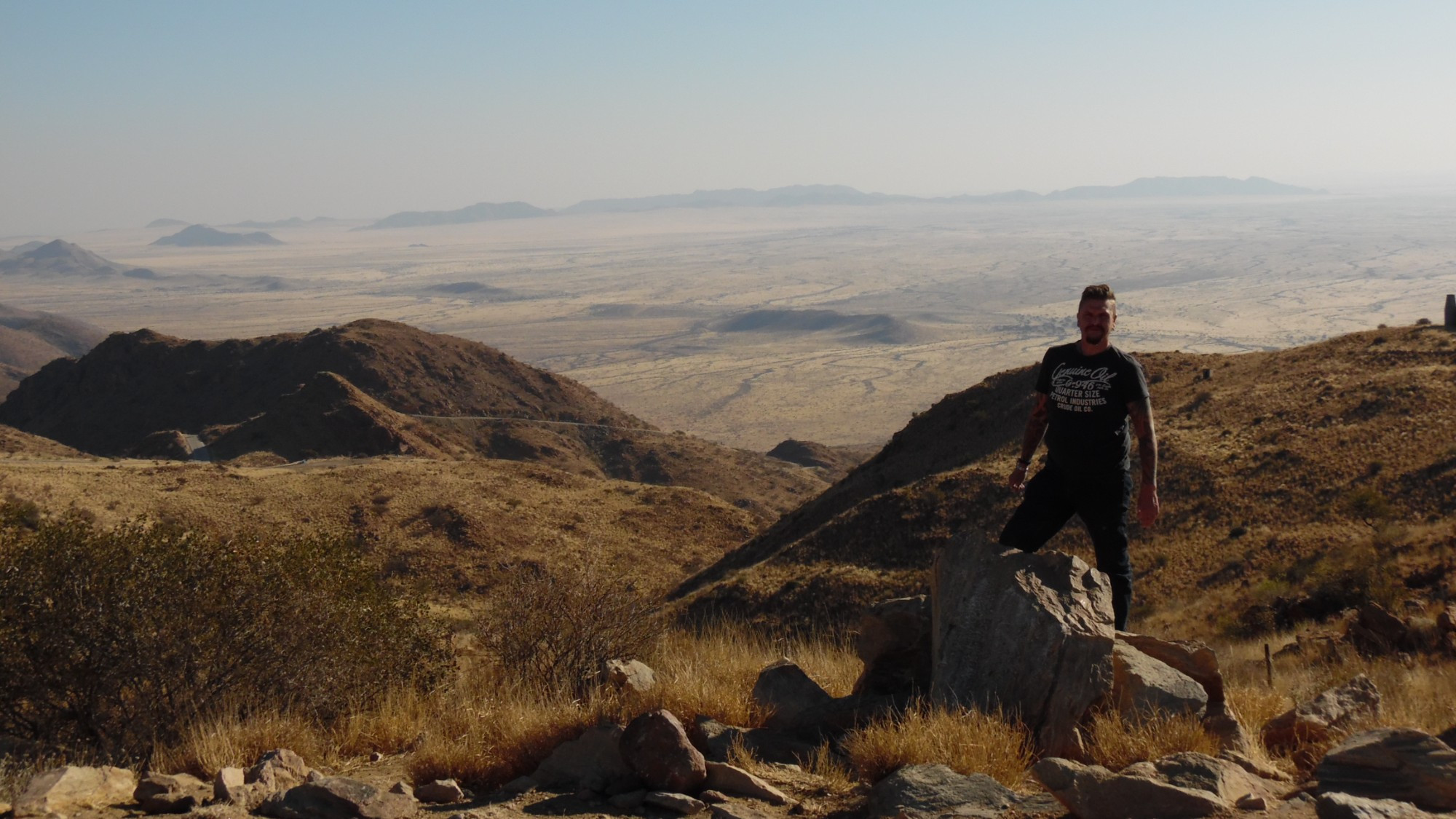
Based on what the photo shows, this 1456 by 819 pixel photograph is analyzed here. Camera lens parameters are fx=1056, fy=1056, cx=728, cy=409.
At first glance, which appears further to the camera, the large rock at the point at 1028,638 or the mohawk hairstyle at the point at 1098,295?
the mohawk hairstyle at the point at 1098,295

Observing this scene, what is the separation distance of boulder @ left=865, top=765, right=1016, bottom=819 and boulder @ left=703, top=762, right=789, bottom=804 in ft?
1.56

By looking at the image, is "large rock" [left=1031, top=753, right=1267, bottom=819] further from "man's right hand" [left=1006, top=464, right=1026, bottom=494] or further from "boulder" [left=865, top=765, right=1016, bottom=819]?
"man's right hand" [left=1006, top=464, right=1026, bottom=494]

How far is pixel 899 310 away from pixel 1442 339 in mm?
134334

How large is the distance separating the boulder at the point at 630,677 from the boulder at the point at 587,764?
0.79 metres

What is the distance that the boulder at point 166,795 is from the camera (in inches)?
193

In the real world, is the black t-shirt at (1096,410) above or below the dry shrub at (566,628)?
above

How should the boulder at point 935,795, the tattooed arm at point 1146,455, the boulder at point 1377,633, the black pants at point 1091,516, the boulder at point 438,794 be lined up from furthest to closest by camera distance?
the boulder at point 1377,633 < the black pants at point 1091,516 < the tattooed arm at point 1146,455 < the boulder at point 438,794 < the boulder at point 935,795

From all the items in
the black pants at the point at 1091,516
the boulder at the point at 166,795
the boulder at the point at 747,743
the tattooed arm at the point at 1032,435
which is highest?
the tattooed arm at the point at 1032,435

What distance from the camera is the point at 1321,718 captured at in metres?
5.18

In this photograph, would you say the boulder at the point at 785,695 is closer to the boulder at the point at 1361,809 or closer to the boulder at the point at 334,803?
the boulder at the point at 334,803

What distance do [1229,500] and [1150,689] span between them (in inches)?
629

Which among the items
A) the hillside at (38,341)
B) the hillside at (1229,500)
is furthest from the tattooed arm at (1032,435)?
the hillside at (38,341)

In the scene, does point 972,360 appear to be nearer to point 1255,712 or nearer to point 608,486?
point 608,486

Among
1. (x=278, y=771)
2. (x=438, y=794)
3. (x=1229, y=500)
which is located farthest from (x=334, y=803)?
(x=1229, y=500)
